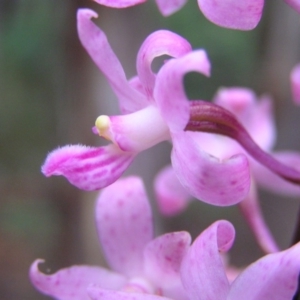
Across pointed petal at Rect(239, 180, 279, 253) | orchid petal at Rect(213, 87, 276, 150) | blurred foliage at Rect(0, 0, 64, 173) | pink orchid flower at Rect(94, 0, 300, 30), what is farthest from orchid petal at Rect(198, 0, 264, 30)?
blurred foliage at Rect(0, 0, 64, 173)

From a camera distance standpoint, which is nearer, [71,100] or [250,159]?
[250,159]

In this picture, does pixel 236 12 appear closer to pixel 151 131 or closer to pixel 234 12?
pixel 234 12

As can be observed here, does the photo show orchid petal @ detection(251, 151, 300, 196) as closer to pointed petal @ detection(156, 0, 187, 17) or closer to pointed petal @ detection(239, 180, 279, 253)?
pointed petal @ detection(239, 180, 279, 253)

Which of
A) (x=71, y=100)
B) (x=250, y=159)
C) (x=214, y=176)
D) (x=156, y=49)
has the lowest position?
(x=71, y=100)

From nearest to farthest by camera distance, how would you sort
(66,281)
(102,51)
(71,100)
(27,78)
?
1. (102,51)
2. (66,281)
3. (71,100)
4. (27,78)

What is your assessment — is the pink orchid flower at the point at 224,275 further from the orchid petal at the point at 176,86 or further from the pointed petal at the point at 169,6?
the pointed petal at the point at 169,6

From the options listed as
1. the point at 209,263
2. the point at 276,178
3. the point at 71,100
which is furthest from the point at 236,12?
the point at 71,100
